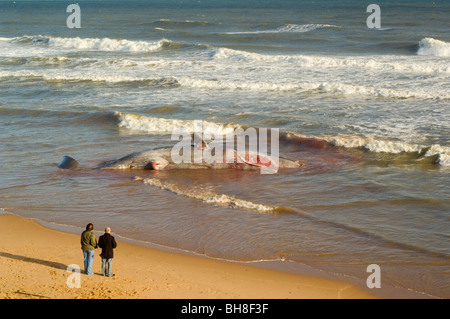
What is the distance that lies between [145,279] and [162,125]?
11.4 meters

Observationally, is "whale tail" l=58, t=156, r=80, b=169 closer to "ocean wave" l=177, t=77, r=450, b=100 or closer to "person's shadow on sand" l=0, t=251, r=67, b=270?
"person's shadow on sand" l=0, t=251, r=67, b=270

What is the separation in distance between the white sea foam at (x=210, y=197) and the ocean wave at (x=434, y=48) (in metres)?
27.1

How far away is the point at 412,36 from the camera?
48.2 meters

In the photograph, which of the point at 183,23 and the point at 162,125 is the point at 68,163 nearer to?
the point at 162,125

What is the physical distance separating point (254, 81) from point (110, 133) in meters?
9.80

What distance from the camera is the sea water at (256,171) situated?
10.8 meters

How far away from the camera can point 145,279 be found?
30.6 ft

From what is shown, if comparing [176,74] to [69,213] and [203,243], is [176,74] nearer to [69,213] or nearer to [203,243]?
[69,213]

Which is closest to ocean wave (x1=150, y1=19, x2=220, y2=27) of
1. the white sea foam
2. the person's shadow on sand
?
the white sea foam

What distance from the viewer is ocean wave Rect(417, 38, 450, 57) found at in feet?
124

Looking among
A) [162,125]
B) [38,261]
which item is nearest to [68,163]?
[162,125]

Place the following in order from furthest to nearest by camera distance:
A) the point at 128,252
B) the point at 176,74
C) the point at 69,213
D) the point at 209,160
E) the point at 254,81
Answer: the point at 176,74 < the point at 254,81 < the point at 209,160 < the point at 69,213 < the point at 128,252

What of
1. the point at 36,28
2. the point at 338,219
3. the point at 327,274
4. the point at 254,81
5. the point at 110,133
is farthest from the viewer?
the point at 36,28

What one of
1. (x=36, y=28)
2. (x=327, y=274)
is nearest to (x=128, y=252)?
(x=327, y=274)
